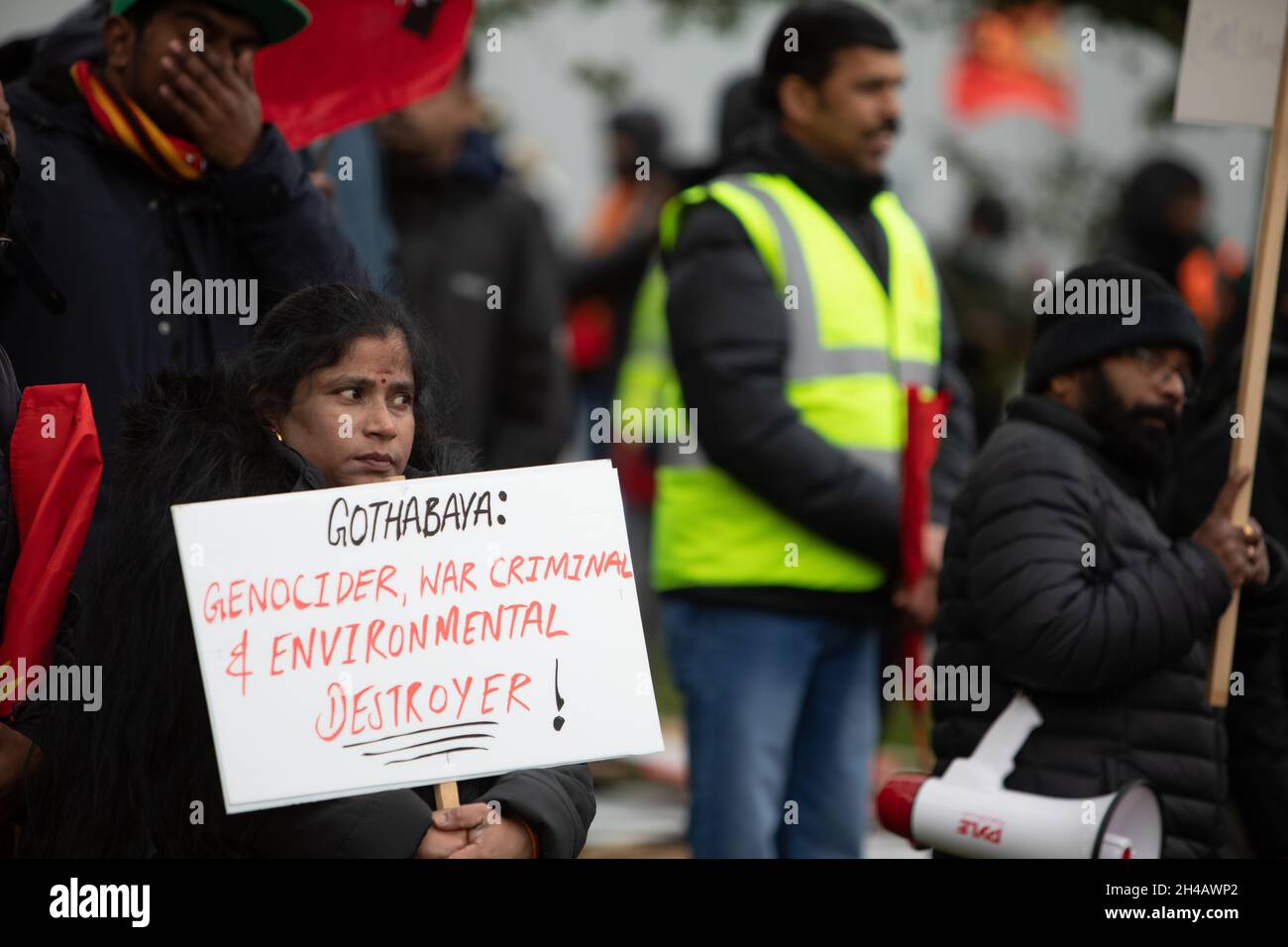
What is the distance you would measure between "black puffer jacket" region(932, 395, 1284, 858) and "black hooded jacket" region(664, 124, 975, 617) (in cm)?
79

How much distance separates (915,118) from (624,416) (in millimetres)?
4947

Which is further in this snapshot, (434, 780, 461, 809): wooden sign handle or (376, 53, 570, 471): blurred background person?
(376, 53, 570, 471): blurred background person

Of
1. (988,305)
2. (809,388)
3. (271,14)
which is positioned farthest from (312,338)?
(988,305)

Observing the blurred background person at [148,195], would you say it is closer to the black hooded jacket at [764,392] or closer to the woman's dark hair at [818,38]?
the black hooded jacket at [764,392]

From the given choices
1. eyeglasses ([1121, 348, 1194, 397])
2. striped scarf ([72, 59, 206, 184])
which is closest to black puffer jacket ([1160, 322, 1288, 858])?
eyeglasses ([1121, 348, 1194, 397])

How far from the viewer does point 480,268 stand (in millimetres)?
6906

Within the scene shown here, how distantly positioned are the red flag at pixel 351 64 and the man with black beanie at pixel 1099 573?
1576 millimetres

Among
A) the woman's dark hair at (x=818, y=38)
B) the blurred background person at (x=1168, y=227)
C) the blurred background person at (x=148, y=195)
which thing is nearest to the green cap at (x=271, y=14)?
the blurred background person at (x=148, y=195)

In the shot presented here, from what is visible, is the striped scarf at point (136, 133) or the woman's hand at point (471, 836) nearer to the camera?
the woman's hand at point (471, 836)

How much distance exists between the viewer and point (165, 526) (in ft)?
10.7

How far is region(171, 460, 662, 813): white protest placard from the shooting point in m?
3.13

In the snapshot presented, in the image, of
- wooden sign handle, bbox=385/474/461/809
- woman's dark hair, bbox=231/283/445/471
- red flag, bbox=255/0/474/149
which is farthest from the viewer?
red flag, bbox=255/0/474/149

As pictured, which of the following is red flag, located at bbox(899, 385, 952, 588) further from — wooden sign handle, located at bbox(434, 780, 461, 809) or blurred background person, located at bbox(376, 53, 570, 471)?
wooden sign handle, located at bbox(434, 780, 461, 809)

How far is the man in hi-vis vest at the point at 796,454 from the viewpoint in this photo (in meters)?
5.15
